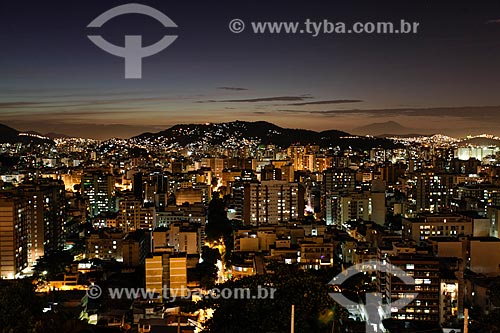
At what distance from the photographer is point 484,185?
15.6 meters

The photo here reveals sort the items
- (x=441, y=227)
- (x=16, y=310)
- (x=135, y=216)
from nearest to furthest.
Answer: (x=16, y=310) < (x=441, y=227) < (x=135, y=216)

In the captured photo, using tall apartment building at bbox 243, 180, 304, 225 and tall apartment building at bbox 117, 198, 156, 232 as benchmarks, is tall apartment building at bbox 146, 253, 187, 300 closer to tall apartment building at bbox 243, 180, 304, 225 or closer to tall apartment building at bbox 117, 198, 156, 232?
tall apartment building at bbox 117, 198, 156, 232

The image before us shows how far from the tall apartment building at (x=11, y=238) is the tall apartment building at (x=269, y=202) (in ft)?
18.1

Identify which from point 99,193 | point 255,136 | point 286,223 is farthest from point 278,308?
point 255,136

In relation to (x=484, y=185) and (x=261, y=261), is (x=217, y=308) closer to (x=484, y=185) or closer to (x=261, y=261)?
(x=261, y=261)

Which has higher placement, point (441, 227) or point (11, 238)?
point (441, 227)

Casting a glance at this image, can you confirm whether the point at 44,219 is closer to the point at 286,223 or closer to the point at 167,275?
the point at 167,275

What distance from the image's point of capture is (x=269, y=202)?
14.4 meters

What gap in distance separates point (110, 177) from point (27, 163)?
9.52 metres

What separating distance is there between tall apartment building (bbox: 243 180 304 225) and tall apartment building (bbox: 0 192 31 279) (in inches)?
217

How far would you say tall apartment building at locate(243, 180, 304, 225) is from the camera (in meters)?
14.3

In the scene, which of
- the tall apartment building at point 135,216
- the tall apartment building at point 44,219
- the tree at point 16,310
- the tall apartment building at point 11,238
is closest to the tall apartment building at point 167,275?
the tall apartment building at point 11,238

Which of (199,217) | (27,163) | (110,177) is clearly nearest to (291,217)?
(199,217)

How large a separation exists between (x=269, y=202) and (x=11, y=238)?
6.25m
